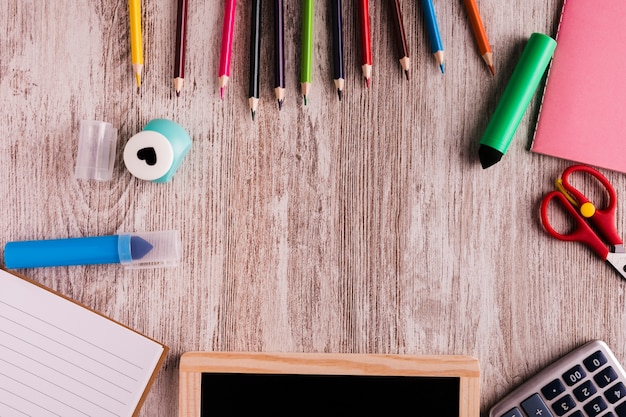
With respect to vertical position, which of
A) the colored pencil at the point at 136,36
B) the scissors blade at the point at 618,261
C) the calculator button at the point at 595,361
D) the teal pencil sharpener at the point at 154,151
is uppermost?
the colored pencil at the point at 136,36

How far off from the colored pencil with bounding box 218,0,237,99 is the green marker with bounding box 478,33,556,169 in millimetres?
275

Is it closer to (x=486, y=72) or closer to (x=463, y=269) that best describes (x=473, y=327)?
(x=463, y=269)

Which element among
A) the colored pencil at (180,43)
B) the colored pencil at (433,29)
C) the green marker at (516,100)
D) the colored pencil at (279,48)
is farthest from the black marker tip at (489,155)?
the colored pencil at (180,43)

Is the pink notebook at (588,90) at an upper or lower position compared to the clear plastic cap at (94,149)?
upper

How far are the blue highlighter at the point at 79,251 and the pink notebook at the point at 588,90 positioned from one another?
1.41 feet

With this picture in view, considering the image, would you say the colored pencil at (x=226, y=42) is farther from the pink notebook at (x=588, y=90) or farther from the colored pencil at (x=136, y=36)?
the pink notebook at (x=588, y=90)

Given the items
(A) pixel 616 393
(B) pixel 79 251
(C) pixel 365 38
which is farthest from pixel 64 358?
(A) pixel 616 393

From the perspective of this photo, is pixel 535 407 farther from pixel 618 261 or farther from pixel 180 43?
pixel 180 43

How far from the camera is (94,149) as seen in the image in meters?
0.58

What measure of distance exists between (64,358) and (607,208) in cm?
59

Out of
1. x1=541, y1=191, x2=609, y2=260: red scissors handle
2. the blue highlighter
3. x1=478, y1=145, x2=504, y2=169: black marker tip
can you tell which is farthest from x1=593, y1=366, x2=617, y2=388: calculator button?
the blue highlighter

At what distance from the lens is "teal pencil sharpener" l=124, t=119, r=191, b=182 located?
544mm

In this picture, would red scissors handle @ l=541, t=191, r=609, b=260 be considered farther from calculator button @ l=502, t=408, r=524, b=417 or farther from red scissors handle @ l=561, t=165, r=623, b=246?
calculator button @ l=502, t=408, r=524, b=417

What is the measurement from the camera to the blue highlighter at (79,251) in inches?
22.4
